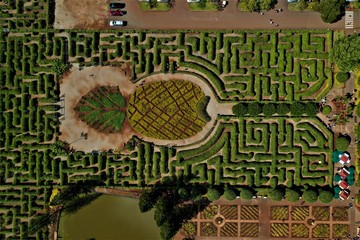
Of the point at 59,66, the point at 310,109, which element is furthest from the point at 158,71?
the point at 310,109

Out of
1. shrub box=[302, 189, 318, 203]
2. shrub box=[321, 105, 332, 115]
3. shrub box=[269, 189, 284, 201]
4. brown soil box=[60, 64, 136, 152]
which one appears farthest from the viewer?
brown soil box=[60, 64, 136, 152]

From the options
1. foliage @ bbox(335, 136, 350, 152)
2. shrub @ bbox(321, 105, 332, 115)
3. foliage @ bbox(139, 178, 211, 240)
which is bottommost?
foliage @ bbox(139, 178, 211, 240)

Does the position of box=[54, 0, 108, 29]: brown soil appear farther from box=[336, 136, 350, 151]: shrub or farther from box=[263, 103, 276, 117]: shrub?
box=[336, 136, 350, 151]: shrub

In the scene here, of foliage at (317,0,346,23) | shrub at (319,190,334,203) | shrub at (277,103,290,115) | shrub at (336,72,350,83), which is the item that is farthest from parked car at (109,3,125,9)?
shrub at (319,190,334,203)

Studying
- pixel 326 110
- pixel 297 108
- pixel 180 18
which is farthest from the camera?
pixel 180 18

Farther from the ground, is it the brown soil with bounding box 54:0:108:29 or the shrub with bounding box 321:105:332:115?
the brown soil with bounding box 54:0:108:29

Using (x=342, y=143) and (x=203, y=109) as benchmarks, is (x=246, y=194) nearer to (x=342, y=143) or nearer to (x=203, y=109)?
(x=203, y=109)

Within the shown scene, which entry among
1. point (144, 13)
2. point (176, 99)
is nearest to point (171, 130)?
point (176, 99)
